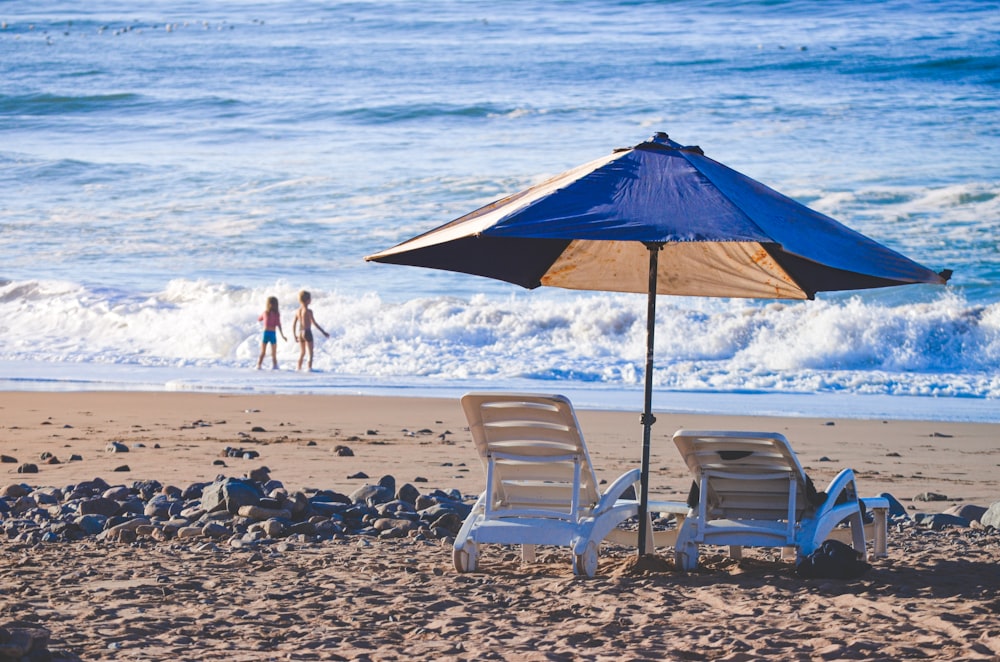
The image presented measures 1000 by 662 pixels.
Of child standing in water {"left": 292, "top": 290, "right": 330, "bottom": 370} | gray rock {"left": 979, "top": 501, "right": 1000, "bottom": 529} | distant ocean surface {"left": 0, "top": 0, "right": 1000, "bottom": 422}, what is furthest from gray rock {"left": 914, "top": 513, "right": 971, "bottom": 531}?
child standing in water {"left": 292, "top": 290, "right": 330, "bottom": 370}

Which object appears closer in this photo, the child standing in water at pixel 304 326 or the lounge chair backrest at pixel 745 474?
the lounge chair backrest at pixel 745 474

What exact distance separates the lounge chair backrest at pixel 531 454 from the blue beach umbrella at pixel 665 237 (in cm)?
38

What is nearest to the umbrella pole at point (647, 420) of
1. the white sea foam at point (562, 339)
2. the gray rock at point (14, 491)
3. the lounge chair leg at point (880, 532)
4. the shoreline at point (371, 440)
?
the lounge chair leg at point (880, 532)

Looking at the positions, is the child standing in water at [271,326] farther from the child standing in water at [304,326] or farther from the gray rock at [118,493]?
the gray rock at [118,493]

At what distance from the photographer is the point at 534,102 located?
36.9 meters

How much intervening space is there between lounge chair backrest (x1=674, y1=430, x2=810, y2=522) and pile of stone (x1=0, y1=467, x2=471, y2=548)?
5.58 feet

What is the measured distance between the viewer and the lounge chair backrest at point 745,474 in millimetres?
5555

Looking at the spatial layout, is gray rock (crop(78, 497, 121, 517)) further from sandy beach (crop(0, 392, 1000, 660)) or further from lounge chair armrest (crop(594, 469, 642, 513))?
lounge chair armrest (crop(594, 469, 642, 513))

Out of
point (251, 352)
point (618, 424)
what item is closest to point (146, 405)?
point (618, 424)

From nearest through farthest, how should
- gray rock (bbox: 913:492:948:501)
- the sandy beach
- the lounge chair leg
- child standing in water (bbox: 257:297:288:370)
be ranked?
the sandy beach
the lounge chair leg
gray rock (bbox: 913:492:948:501)
child standing in water (bbox: 257:297:288:370)

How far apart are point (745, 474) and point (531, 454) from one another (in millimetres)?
1033

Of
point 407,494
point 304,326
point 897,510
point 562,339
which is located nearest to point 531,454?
point 407,494

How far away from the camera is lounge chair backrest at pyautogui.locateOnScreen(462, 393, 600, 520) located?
18.4 feet

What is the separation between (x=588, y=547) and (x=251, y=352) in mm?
14573
